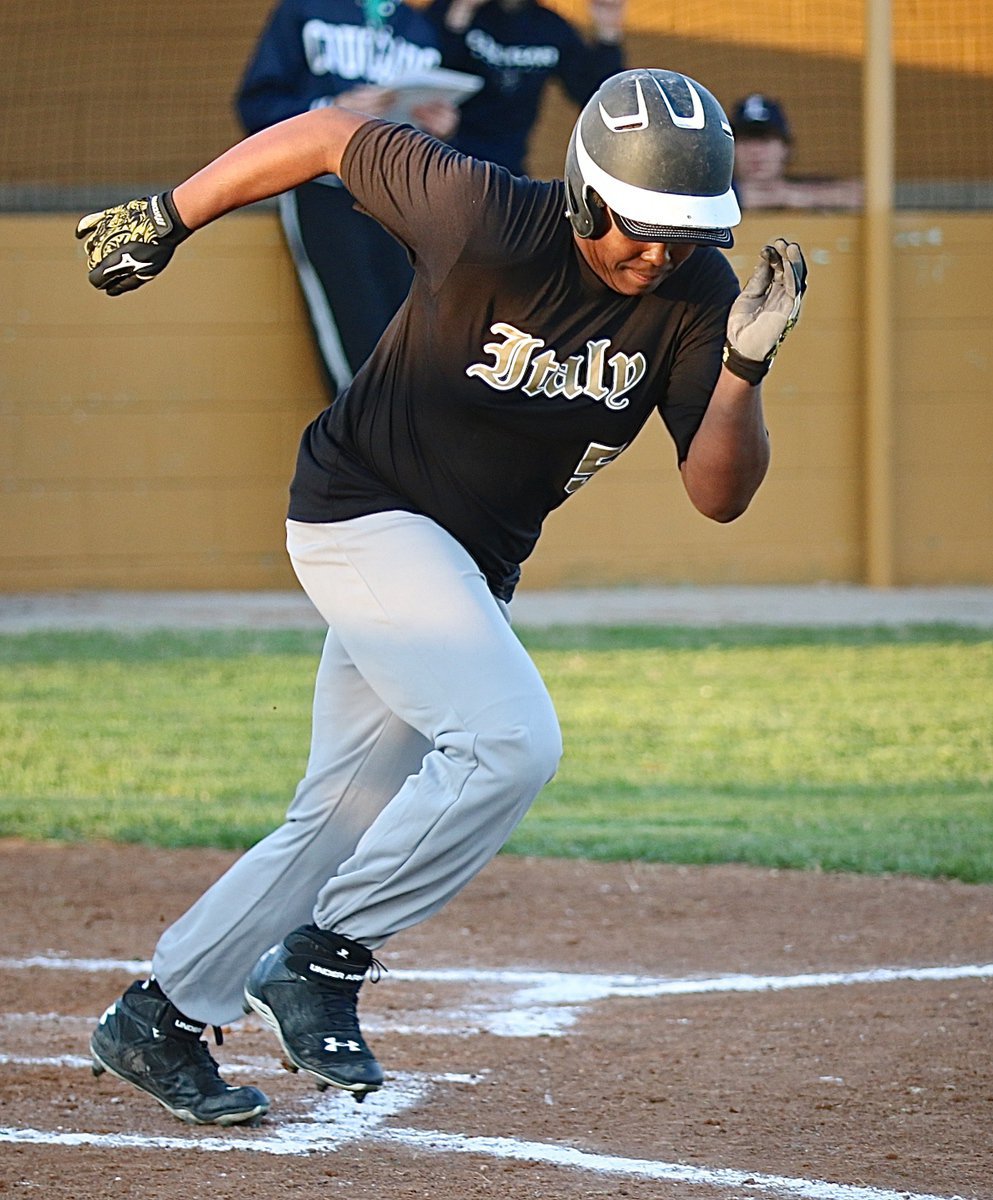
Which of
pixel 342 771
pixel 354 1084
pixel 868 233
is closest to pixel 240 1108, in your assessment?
pixel 354 1084

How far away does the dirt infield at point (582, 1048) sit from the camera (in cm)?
348

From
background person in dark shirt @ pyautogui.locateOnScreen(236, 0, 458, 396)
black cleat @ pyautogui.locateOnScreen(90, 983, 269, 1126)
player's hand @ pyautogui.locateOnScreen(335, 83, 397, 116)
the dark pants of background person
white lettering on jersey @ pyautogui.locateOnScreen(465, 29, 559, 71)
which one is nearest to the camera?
black cleat @ pyautogui.locateOnScreen(90, 983, 269, 1126)

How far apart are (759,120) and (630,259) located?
878 cm

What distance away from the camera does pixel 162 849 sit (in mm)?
6617

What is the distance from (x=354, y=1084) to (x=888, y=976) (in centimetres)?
197

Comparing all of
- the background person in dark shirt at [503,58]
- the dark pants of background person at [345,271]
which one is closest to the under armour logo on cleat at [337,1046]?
the dark pants of background person at [345,271]

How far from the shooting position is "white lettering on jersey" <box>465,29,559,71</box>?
11.3m

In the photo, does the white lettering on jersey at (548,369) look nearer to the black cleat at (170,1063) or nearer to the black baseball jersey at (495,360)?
the black baseball jersey at (495,360)

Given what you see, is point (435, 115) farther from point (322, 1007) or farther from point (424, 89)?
point (322, 1007)

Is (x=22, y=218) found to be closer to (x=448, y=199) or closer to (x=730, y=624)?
(x=730, y=624)

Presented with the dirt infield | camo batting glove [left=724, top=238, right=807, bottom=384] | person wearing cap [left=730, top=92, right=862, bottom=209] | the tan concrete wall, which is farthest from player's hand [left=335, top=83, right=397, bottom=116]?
camo batting glove [left=724, top=238, right=807, bottom=384]

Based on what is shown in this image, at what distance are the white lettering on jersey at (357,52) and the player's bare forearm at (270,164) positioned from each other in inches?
284

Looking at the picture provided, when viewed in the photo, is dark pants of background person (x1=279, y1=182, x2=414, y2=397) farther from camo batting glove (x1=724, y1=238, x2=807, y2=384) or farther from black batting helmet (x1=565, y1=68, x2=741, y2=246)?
camo batting glove (x1=724, y1=238, x2=807, y2=384)

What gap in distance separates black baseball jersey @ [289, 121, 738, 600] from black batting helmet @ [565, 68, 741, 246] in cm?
14
